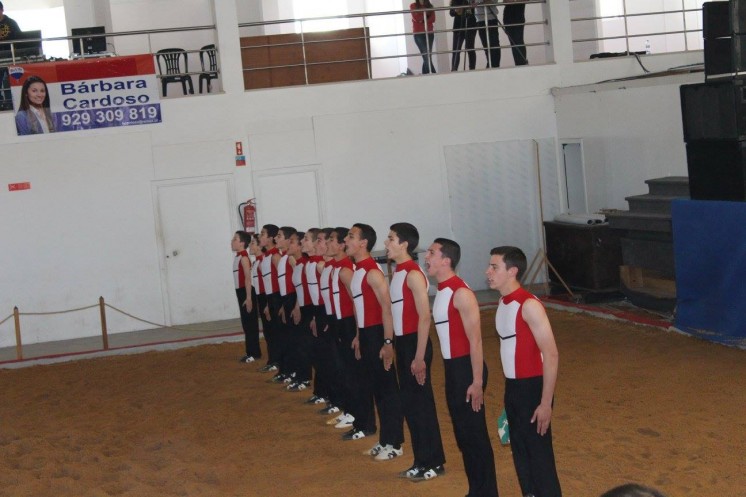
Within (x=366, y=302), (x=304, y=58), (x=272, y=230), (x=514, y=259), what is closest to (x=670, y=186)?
(x=272, y=230)

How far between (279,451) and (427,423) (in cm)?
184

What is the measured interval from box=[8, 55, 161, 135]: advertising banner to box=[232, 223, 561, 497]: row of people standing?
494cm

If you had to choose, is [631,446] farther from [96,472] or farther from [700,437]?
[96,472]

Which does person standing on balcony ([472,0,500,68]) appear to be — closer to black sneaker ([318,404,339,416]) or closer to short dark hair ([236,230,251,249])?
short dark hair ([236,230,251,249])

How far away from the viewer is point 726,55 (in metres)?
10.6

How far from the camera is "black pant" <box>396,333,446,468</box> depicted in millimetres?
7137

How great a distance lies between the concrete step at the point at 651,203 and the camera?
1269 centimetres

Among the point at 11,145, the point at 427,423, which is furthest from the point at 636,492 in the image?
the point at 11,145

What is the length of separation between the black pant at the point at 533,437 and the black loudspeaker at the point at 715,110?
5873 mm

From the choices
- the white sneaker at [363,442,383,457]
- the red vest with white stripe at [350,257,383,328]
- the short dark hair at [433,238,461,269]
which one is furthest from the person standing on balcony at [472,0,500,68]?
the short dark hair at [433,238,461,269]

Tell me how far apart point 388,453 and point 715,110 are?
18.3ft

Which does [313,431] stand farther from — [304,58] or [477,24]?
[477,24]

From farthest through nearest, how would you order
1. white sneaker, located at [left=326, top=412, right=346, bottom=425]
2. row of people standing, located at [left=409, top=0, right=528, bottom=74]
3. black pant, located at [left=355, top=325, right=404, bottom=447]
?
row of people standing, located at [left=409, top=0, right=528, bottom=74] → white sneaker, located at [left=326, top=412, right=346, bottom=425] → black pant, located at [left=355, top=325, right=404, bottom=447]

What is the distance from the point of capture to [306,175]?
16.0 m
